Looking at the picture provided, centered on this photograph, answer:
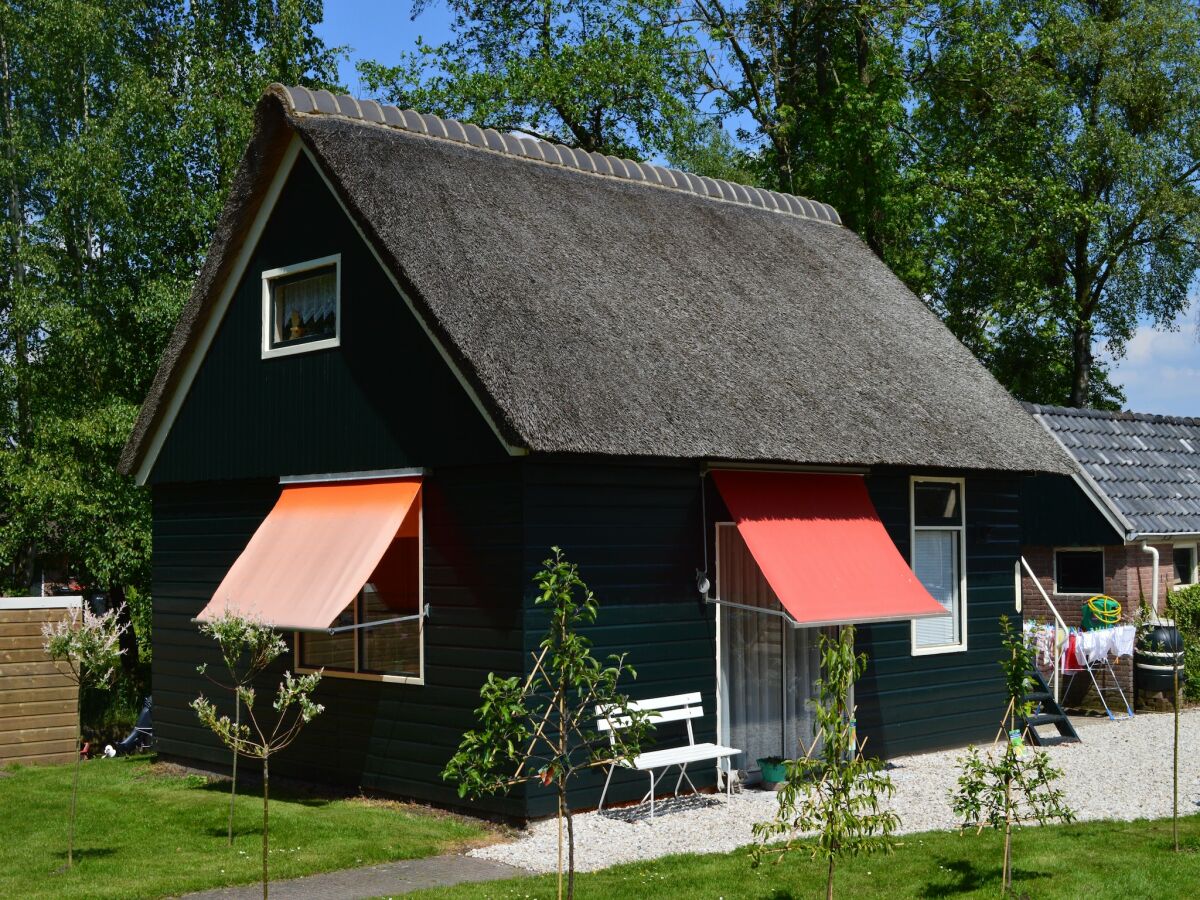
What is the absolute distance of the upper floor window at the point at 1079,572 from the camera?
19156 mm

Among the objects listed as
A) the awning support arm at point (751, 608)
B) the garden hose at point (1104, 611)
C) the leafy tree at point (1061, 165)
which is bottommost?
the garden hose at point (1104, 611)

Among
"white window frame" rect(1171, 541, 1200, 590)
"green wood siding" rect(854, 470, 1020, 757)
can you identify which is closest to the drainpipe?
"white window frame" rect(1171, 541, 1200, 590)

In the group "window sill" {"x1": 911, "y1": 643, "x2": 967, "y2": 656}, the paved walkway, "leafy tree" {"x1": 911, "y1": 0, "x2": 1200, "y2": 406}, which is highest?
"leafy tree" {"x1": 911, "y1": 0, "x2": 1200, "y2": 406}

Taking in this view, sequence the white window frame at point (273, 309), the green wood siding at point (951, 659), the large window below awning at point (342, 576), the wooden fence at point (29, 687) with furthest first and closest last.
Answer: the wooden fence at point (29, 687) → the green wood siding at point (951, 659) → the white window frame at point (273, 309) → the large window below awning at point (342, 576)

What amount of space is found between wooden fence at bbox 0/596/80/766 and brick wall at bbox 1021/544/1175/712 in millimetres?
12523

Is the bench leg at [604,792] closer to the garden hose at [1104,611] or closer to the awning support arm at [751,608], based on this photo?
the awning support arm at [751,608]

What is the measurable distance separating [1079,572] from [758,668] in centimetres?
870

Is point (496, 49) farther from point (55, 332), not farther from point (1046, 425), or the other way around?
point (1046, 425)

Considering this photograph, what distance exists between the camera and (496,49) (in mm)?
29953

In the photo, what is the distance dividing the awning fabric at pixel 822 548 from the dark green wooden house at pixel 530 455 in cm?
4

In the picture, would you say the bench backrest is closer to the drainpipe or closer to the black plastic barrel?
the black plastic barrel

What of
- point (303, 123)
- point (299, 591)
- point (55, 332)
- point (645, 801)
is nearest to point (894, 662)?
point (645, 801)

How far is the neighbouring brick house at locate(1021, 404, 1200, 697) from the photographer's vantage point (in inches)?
734

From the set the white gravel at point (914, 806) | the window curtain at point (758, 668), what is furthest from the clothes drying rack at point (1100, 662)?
the window curtain at point (758, 668)
